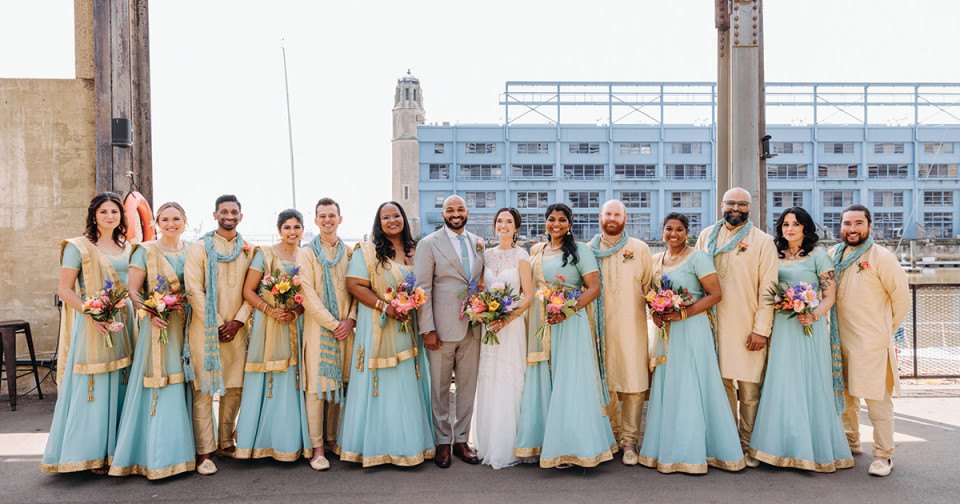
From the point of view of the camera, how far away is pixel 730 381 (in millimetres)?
5602

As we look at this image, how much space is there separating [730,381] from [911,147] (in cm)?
6768

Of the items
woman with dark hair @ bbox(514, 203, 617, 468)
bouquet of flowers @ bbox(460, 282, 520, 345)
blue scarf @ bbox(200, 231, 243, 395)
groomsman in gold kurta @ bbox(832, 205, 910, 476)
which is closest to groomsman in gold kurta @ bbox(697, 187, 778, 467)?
groomsman in gold kurta @ bbox(832, 205, 910, 476)

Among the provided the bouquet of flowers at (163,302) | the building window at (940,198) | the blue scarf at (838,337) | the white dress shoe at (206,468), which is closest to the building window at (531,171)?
the building window at (940,198)

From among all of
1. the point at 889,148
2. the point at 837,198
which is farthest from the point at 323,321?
the point at 889,148

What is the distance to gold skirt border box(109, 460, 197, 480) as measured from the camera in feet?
16.5

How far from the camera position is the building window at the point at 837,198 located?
60.8 metres

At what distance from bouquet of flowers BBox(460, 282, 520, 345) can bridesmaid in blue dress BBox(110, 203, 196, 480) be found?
7.59ft

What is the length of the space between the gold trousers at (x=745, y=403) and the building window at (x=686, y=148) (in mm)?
58921

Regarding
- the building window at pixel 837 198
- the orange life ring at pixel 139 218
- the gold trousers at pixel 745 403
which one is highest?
the building window at pixel 837 198

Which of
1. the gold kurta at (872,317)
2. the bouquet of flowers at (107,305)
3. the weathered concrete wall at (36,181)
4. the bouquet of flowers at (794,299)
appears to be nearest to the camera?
the bouquet of flowers at (107,305)

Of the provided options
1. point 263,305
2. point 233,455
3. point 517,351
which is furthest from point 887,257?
point 233,455

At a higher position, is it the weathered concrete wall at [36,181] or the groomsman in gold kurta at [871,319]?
the weathered concrete wall at [36,181]

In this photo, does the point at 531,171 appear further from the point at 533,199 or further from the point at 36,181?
the point at 36,181

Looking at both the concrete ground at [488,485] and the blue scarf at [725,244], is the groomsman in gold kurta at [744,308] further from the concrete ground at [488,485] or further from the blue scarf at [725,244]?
the concrete ground at [488,485]
